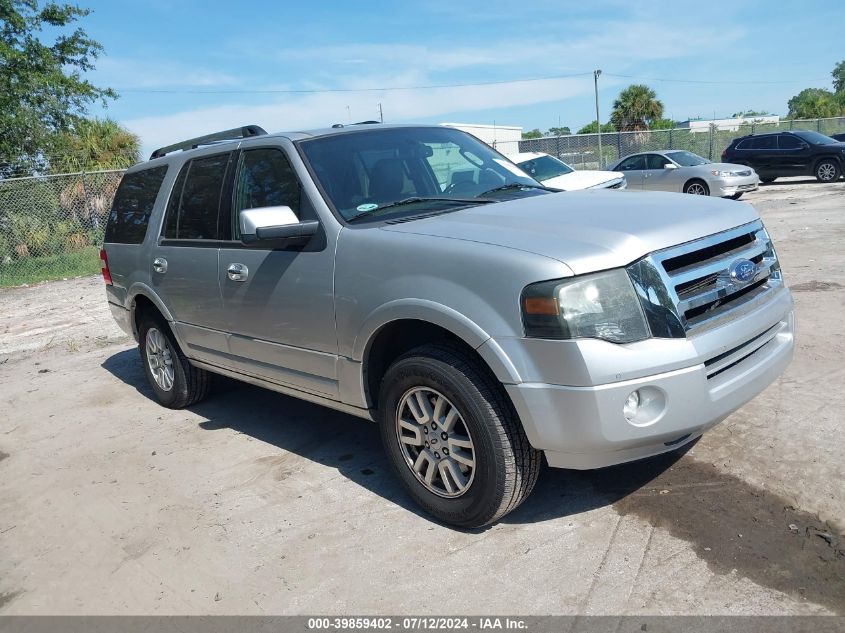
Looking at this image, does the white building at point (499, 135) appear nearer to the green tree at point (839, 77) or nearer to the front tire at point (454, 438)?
the front tire at point (454, 438)

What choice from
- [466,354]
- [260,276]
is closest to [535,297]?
[466,354]

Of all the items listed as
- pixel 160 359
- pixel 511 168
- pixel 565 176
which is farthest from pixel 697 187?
pixel 160 359

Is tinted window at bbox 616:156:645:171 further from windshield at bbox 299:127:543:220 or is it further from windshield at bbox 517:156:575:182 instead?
windshield at bbox 299:127:543:220

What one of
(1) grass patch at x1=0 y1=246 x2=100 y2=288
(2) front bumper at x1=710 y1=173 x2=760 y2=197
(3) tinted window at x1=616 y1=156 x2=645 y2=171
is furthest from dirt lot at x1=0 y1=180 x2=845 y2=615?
(3) tinted window at x1=616 y1=156 x2=645 y2=171

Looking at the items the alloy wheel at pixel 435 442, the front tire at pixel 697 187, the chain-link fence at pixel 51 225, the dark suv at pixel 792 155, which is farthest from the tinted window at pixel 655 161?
the alloy wheel at pixel 435 442

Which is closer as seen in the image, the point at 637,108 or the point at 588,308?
the point at 588,308

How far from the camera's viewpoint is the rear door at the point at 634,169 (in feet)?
63.0

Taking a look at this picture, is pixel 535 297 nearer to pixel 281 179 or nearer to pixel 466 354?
pixel 466 354

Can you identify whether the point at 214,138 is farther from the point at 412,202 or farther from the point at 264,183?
the point at 412,202

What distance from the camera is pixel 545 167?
1405 cm

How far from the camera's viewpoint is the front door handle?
440cm

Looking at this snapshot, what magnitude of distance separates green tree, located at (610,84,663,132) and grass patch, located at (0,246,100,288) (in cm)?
3647

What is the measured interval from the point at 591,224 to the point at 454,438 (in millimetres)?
1150

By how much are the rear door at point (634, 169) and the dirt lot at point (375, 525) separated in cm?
1429
